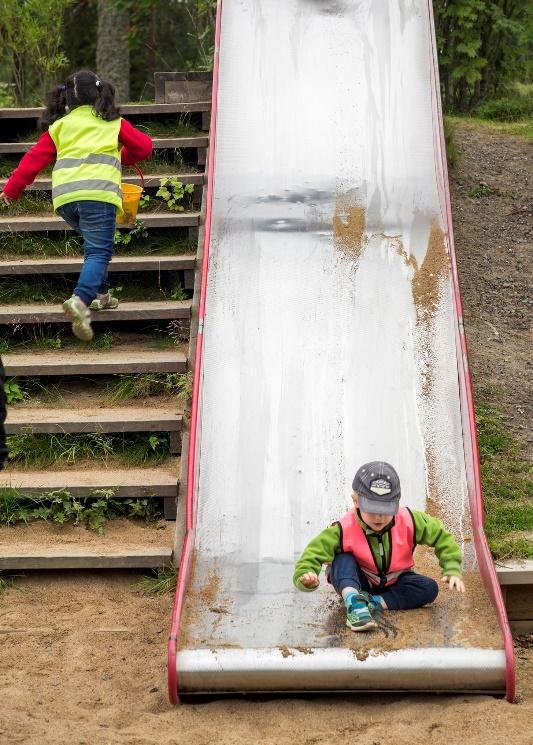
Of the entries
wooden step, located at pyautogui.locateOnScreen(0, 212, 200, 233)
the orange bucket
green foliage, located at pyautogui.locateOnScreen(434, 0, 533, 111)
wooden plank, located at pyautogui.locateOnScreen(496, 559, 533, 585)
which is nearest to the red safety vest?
wooden plank, located at pyautogui.locateOnScreen(496, 559, 533, 585)

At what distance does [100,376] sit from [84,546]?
155 centimetres

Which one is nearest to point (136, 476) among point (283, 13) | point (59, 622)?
point (59, 622)

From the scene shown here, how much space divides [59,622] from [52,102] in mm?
3222

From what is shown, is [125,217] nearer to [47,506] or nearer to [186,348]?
[186,348]

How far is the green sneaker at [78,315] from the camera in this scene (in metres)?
6.21

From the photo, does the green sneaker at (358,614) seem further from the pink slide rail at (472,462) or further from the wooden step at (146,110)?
the wooden step at (146,110)

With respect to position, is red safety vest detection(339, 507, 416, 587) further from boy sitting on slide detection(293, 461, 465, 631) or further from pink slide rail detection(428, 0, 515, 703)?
pink slide rail detection(428, 0, 515, 703)

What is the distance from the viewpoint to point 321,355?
20.6 feet

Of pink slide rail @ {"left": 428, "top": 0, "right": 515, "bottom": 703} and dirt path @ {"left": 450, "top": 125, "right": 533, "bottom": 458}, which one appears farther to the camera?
dirt path @ {"left": 450, "top": 125, "right": 533, "bottom": 458}

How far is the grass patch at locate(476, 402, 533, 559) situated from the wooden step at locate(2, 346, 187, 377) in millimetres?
1998

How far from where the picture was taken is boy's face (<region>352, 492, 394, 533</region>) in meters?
4.69

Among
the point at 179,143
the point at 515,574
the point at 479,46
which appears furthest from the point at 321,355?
the point at 479,46

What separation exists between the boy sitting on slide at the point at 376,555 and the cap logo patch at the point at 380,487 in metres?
0.04

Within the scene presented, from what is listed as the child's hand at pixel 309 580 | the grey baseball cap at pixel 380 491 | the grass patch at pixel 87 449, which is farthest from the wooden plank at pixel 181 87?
the child's hand at pixel 309 580
